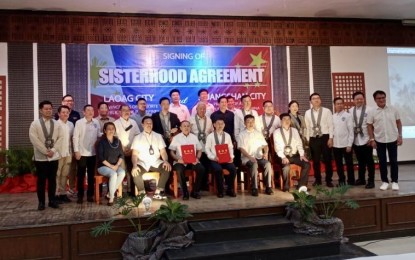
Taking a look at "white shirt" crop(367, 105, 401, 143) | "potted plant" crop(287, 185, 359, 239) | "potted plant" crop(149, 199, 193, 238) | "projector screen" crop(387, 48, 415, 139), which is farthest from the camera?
"projector screen" crop(387, 48, 415, 139)

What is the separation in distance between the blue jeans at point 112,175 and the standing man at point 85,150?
0.26 metres

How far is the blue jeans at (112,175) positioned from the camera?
4430 mm

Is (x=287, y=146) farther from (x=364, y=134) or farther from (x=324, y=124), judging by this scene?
(x=364, y=134)

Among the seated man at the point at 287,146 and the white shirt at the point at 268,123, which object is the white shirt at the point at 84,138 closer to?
the white shirt at the point at 268,123

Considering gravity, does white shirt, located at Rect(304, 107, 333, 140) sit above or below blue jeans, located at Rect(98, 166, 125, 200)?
above

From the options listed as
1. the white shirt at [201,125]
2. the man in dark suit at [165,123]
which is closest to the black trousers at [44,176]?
the man in dark suit at [165,123]

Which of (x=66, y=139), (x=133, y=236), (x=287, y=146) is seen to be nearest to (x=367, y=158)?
(x=287, y=146)

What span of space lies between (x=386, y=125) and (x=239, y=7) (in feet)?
10.8

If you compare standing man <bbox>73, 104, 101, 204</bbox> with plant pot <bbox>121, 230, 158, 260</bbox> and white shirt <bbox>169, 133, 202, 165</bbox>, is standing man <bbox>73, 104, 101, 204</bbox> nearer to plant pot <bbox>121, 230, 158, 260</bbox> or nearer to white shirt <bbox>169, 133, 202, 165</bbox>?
white shirt <bbox>169, 133, 202, 165</bbox>

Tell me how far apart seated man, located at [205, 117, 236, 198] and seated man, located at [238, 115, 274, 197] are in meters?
0.21

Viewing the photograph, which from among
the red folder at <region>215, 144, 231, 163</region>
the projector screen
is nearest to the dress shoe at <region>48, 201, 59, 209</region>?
the red folder at <region>215, 144, 231, 163</region>

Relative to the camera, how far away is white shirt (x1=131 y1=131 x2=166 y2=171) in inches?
189

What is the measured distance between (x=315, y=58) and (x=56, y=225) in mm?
5800

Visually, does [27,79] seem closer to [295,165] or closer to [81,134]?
[81,134]
